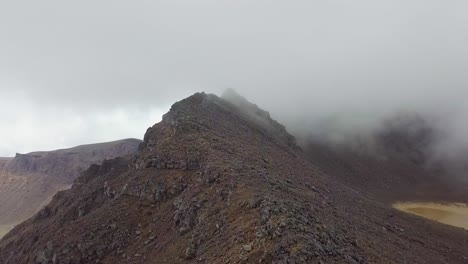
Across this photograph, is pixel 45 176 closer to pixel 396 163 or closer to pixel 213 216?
pixel 396 163

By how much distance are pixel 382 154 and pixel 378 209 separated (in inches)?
2599

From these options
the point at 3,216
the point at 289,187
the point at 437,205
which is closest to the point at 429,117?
the point at 437,205

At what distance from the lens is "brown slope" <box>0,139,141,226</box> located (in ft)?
570

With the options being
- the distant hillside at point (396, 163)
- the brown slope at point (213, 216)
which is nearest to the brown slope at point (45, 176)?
the distant hillside at point (396, 163)

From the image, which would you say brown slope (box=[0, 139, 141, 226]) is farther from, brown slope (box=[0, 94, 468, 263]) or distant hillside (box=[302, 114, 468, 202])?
brown slope (box=[0, 94, 468, 263])

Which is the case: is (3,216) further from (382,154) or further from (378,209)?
(378,209)

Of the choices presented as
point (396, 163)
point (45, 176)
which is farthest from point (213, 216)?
point (45, 176)

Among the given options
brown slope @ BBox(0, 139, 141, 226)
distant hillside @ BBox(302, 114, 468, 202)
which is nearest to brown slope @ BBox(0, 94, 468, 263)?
distant hillside @ BBox(302, 114, 468, 202)

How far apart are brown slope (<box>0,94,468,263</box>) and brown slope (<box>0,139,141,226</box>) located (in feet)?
338

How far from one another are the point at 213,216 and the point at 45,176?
164085 mm

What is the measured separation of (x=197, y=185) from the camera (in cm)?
5006

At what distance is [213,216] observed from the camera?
142 feet

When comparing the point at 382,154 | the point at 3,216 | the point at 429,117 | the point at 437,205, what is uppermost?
the point at 429,117

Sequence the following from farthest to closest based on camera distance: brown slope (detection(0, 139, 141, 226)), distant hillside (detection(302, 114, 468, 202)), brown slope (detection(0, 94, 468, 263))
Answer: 1. brown slope (detection(0, 139, 141, 226))
2. distant hillside (detection(302, 114, 468, 202))
3. brown slope (detection(0, 94, 468, 263))
